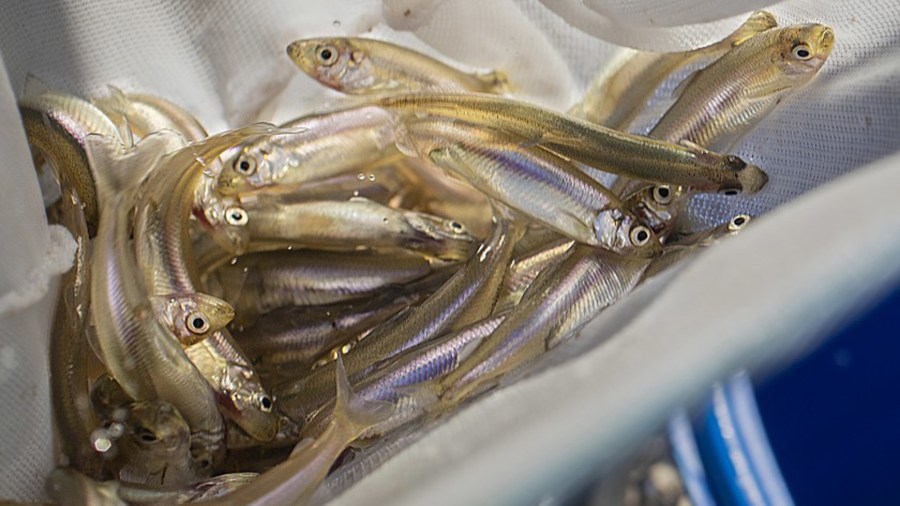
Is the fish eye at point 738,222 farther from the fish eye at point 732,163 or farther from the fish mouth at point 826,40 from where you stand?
the fish mouth at point 826,40

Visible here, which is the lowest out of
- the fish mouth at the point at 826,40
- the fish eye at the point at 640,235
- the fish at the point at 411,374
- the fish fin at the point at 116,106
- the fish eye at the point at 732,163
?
the fish at the point at 411,374

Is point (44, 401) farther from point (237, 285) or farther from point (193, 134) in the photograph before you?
point (193, 134)

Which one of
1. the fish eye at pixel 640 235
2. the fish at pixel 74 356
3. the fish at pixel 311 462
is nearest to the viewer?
the fish at pixel 311 462

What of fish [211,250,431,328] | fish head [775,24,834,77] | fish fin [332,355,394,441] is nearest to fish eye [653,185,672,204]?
fish head [775,24,834,77]

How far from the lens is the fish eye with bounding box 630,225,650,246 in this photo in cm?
107

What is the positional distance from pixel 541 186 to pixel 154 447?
1.89 feet

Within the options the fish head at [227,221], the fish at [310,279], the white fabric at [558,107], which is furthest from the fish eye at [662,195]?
the fish head at [227,221]

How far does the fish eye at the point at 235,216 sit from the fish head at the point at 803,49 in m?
0.77

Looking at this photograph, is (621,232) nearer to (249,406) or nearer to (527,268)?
(527,268)

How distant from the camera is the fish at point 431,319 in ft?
3.54

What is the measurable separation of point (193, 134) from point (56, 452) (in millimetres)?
536

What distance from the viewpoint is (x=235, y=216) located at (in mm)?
1191

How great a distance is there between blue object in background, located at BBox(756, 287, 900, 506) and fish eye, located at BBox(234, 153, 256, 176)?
88cm

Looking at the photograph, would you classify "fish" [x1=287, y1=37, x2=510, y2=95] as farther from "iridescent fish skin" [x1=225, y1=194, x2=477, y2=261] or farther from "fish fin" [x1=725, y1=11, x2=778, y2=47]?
"fish fin" [x1=725, y1=11, x2=778, y2=47]
